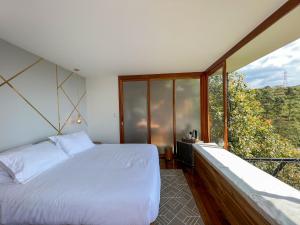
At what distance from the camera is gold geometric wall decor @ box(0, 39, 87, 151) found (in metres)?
2.10

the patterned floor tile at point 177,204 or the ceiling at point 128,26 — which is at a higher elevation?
the ceiling at point 128,26

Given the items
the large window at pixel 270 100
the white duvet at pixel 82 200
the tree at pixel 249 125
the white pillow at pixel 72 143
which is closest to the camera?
the white duvet at pixel 82 200

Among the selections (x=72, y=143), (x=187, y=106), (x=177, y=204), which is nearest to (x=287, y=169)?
(x=177, y=204)

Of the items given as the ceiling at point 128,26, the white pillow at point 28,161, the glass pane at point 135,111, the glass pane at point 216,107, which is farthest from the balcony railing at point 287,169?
the white pillow at point 28,161

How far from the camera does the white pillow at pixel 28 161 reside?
1640 mm

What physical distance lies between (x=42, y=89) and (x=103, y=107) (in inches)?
69.6

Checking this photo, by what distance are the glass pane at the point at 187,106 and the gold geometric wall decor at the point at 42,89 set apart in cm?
262

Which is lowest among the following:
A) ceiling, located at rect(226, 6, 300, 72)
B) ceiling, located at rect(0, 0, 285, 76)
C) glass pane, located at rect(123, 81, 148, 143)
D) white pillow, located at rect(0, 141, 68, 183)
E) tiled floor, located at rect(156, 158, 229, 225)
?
tiled floor, located at rect(156, 158, 229, 225)

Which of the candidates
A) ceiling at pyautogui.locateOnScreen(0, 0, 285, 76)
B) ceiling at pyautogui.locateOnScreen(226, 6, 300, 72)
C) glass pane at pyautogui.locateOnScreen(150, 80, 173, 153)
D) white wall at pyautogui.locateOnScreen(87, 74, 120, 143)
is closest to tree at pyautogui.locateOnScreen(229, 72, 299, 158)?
ceiling at pyautogui.locateOnScreen(226, 6, 300, 72)

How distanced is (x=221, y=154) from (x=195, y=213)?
1.03 m

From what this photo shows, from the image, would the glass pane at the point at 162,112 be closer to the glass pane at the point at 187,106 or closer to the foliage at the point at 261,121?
the glass pane at the point at 187,106

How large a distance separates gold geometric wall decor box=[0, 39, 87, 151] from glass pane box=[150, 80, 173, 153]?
77.2 inches

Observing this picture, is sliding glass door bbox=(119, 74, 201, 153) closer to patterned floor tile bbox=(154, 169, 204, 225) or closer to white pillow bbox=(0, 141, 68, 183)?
patterned floor tile bbox=(154, 169, 204, 225)

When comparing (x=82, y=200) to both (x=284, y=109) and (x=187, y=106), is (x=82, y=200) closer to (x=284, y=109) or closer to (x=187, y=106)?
(x=284, y=109)
